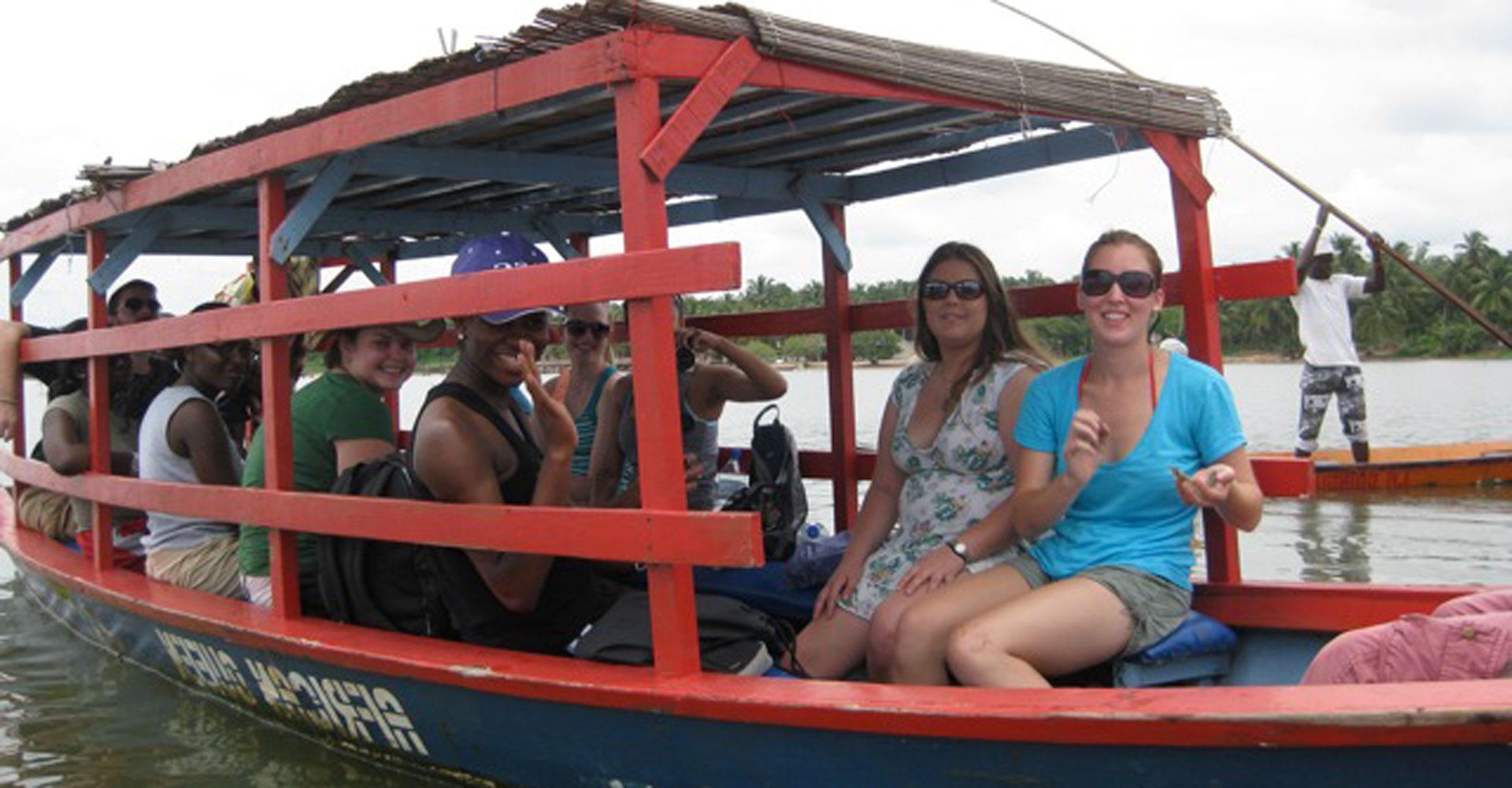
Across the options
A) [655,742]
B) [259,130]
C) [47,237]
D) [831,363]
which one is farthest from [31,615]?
[655,742]

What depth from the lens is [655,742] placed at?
3.49m

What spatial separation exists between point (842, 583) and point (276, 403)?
6.79 ft

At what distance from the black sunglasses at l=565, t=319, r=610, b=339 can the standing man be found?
6.85m

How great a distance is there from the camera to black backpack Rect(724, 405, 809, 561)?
4922 mm

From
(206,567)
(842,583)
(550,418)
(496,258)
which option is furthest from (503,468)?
(206,567)

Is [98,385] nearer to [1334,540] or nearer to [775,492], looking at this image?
[775,492]

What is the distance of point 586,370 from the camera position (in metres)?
5.75

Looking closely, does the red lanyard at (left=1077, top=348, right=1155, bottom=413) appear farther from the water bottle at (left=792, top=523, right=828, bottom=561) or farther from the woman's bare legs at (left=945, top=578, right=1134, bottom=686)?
the water bottle at (left=792, top=523, right=828, bottom=561)

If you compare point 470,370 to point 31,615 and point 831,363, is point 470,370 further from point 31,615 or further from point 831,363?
point 31,615

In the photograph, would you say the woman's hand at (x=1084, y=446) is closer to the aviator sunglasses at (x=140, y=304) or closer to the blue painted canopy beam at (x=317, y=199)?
the blue painted canopy beam at (x=317, y=199)

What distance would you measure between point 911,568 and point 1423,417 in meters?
23.6

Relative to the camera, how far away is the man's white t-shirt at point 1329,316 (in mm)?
10555

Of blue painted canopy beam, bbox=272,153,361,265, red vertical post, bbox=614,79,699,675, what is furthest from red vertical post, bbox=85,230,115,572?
red vertical post, bbox=614,79,699,675

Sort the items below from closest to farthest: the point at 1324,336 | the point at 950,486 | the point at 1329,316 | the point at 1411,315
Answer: the point at 950,486, the point at 1329,316, the point at 1324,336, the point at 1411,315
